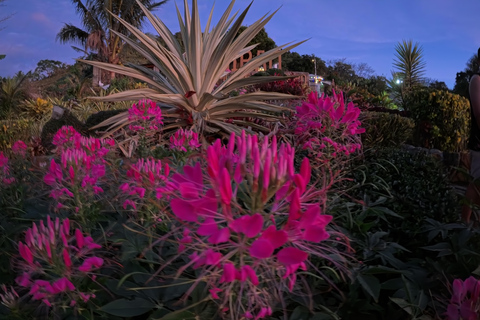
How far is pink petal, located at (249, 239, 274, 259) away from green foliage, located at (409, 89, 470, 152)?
277 inches

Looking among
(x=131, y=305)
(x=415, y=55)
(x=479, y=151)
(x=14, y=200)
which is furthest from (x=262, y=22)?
(x=415, y=55)

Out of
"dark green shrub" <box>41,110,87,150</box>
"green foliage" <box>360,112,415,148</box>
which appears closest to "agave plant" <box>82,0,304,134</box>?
"dark green shrub" <box>41,110,87,150</box>

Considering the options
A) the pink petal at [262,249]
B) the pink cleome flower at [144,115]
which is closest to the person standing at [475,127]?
the pink cleome flower at [144,115]

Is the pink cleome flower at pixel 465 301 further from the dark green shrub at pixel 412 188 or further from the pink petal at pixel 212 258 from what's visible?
the dark green shrub at pixel 412 188

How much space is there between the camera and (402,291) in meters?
1.02

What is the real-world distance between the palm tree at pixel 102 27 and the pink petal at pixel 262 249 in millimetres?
26689

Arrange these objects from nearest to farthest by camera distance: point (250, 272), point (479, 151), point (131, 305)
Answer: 1. point (250, 272)
2. point (131, 305)
3. point (479, 151)

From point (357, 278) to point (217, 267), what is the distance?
54 cm

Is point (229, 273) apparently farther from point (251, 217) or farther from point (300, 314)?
point (300, 314)

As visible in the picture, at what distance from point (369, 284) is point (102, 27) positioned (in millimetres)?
28302

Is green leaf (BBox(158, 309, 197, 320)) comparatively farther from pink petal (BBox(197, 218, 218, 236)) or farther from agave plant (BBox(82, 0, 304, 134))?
agave plant (BBox(82, 0, 304, 134))

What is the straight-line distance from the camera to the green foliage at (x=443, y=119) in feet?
21.5

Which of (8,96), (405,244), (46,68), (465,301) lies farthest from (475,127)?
(46,68)

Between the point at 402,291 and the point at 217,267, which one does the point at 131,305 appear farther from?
the point at 402,291
